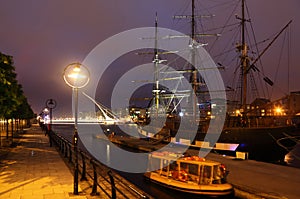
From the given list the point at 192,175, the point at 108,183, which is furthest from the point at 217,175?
the point at 108,183

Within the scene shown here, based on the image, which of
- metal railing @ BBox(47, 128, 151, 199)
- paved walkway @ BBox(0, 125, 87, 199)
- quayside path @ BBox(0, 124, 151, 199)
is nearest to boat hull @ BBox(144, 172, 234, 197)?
metal railing @ BBox(47, 128, 151, 199)

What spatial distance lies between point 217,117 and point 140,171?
18769mm

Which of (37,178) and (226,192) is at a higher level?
(37,178)

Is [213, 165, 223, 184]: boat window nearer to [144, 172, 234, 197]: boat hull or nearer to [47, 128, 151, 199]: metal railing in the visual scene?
[144, 172, 234, 197]: boat hull

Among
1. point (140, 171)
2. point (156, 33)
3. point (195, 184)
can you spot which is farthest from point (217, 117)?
point (156, 33)

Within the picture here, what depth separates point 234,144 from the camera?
34531mm

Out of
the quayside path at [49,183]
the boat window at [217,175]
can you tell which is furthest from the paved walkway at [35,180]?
the boat window at [217,175]

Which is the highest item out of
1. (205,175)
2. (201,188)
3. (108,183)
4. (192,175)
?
(108,183)

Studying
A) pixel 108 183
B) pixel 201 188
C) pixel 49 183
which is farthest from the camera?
pixel 201 188

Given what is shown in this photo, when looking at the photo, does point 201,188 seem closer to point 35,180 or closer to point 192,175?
point 192,175

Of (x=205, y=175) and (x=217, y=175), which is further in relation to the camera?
(x=205, y=175)

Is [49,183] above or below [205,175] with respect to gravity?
above

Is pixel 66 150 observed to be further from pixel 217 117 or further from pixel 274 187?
pixel 217 117

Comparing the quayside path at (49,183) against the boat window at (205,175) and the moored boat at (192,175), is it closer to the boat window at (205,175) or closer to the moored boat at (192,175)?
the moored boat at (192,175)
